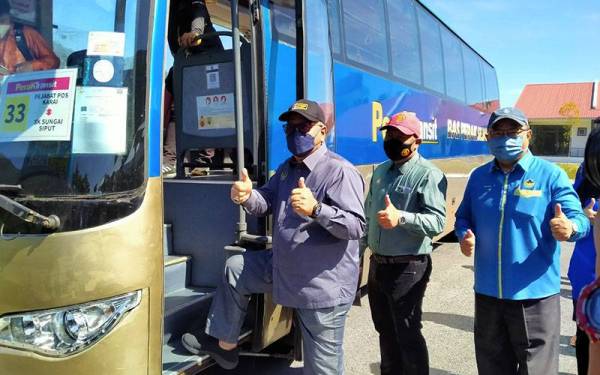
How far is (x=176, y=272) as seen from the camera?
3.78 meters

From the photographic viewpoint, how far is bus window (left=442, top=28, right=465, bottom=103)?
340 inches

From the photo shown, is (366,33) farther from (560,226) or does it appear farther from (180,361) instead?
(180,361)

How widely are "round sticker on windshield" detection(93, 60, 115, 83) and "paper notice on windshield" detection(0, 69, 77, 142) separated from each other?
0.35 feet

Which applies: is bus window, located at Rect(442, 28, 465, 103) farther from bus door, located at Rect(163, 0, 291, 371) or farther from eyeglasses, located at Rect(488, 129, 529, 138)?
eyeglasses, located at Rect(488, 129, 529, 138)

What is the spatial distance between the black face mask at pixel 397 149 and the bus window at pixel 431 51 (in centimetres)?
421

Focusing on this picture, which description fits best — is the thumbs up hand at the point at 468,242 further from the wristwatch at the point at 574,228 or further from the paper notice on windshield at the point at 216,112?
the paper notice on windshield at the point at 216,112

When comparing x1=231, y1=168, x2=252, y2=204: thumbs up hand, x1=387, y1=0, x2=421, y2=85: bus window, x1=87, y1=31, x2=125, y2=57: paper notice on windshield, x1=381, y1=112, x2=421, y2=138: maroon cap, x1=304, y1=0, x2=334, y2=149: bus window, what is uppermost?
x1=387, y1=0, x2=421, y2=85: bus window

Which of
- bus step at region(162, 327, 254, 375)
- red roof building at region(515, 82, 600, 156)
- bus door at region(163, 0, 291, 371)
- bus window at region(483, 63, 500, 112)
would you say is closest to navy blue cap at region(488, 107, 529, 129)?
bus door at region(163, 0, 291, 371)

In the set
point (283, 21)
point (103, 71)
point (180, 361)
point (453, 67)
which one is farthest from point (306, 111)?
point (453, 67)

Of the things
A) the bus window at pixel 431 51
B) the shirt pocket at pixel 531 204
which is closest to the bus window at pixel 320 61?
the shirt pocket at pixel 531 204

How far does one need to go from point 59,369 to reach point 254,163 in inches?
68.5

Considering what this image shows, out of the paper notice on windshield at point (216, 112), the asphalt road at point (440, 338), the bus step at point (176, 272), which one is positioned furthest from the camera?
the asphalt road at point (440, 338)

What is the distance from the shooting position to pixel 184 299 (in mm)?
3574

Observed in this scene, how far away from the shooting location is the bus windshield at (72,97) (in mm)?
2496
